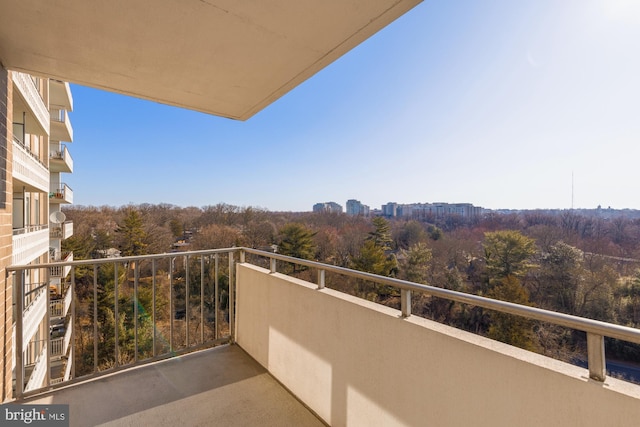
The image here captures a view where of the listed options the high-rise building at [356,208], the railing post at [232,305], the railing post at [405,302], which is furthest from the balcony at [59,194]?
the high-rise building at [356,208]

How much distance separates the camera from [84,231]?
2194 cm

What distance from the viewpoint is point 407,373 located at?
140cm

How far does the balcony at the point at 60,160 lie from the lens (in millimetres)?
12566

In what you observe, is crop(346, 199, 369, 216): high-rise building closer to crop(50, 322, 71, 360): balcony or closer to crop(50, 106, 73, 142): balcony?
crop(50, 106, 73, 142): balcony

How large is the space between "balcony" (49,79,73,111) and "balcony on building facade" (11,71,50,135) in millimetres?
2799

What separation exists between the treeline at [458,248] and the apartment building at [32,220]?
29.5 feet

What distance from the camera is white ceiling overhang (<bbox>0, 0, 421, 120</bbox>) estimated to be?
1.38 meters

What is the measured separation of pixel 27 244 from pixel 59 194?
30.9ft

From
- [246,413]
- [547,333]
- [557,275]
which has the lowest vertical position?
[547,333]

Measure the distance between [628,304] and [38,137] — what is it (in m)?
27.4

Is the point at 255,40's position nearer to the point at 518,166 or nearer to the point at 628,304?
the point at 518,166

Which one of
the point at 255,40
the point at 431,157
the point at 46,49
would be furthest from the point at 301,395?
the point at 431,157

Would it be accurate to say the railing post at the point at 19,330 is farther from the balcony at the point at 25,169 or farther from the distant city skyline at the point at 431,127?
the balcony at the point at 25,169

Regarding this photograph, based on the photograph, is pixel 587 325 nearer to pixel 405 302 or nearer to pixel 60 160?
pixel 405 302
